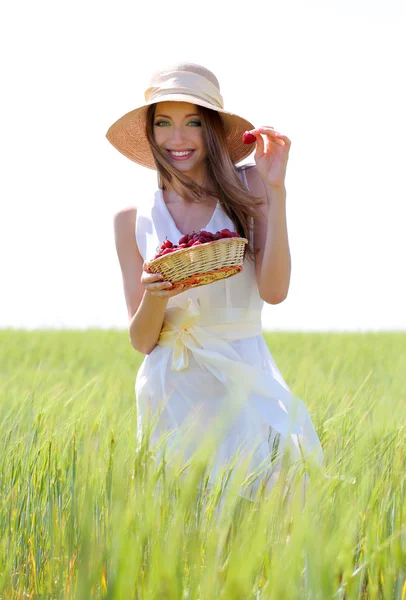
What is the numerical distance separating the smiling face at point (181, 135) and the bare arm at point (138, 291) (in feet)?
0.92

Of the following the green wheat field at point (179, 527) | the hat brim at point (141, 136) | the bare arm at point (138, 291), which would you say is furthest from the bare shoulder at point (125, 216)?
the green wheat field at point (179, 527)

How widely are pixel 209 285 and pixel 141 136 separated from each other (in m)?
0.75

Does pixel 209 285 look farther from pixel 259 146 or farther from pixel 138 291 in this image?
pixel 259 146

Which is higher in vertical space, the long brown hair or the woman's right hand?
the long brown hair

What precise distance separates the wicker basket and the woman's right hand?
0.02 m

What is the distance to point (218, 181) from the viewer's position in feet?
8.17

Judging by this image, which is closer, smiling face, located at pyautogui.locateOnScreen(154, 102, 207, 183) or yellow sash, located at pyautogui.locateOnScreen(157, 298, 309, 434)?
yellow sash, located at pyautogui.locateOnScreen(157, 298, 309, 434)

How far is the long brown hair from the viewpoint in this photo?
2.46 meters

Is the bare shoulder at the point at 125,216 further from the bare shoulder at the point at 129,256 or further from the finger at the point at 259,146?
the finger at the point at 259,146

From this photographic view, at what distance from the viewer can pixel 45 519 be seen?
5.77 ft

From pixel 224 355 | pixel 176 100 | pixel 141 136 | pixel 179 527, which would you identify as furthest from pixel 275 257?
pixel 179 527

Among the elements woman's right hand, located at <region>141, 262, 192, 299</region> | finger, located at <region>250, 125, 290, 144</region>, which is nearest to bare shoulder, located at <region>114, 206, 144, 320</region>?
woman's right hand, located at <region>141, 262, 192, 299</region>

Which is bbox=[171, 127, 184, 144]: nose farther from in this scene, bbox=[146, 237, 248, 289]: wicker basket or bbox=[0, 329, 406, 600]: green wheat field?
bbox=[0, 329, 406, 600]: green wheat field

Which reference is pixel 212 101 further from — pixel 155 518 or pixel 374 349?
pixel 374 349
